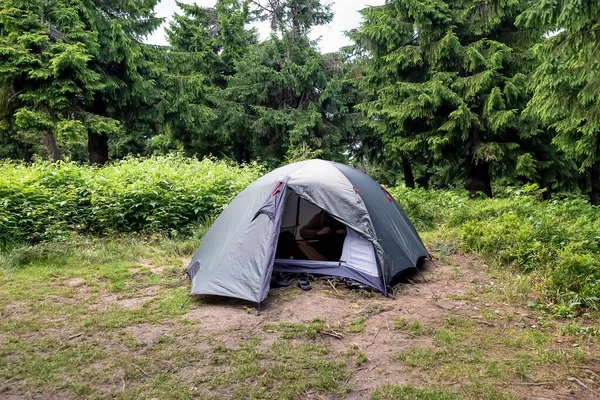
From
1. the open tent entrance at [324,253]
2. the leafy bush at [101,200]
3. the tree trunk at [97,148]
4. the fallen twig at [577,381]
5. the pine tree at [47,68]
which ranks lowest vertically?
the fallen twig at [577,381]

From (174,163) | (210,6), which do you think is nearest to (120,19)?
(174,163)

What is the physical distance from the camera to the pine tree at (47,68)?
9172 mm

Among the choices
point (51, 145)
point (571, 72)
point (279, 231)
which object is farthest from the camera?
point (51, 145)

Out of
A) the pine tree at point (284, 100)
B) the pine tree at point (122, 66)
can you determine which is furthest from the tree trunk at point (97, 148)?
the pine tree at point (284, 100)

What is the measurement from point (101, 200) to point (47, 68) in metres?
5.14

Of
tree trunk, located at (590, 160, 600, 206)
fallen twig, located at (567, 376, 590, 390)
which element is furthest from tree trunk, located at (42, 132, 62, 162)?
tree trunk, located at (590, 160, 600, 206)

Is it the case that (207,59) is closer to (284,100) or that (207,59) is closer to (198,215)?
(284,100)

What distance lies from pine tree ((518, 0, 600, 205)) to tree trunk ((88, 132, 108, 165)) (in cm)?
1085

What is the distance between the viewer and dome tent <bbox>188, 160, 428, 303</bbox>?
408 cm

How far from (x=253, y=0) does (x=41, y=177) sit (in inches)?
470

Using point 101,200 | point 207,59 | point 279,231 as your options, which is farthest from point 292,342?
point 207,59

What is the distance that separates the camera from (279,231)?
4359 millimetres

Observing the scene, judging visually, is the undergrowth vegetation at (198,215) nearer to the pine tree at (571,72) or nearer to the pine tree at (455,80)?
the pine tree at (571,72)

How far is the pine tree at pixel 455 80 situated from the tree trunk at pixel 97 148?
311 inches
